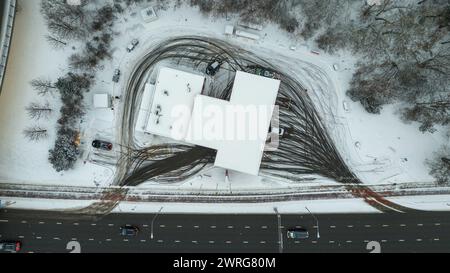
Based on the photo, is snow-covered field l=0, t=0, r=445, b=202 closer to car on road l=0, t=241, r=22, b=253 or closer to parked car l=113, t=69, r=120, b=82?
parked car l=113, t=69, r=120, b=82

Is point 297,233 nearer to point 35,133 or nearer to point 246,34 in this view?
point 246,34

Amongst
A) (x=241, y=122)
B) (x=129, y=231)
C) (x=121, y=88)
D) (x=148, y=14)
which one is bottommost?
(x=129, y=231)

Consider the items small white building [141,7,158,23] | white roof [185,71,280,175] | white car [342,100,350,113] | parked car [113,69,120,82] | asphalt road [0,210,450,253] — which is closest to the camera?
white roof [185,71,280,175]

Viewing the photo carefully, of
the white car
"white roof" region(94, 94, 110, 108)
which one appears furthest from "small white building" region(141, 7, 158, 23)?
the white car

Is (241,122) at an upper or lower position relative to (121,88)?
lower

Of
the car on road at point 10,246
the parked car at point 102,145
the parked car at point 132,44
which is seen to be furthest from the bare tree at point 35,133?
the parked car at point 132,44

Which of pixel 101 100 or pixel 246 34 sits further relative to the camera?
pixel 246 34

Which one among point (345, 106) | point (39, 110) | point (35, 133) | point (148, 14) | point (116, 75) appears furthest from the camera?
point (345, 106)

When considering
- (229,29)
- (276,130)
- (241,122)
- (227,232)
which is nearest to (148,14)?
(229,29)
